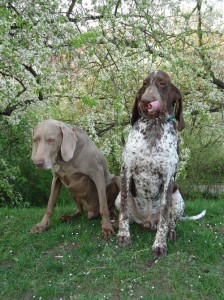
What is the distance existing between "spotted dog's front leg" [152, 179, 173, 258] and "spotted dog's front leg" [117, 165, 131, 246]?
1.13 ft

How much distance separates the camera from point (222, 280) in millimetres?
3250

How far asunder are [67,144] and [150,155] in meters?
0.92

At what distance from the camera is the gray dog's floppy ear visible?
390 centimetres

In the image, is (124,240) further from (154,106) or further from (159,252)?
(154,106)

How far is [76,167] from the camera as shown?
4.12 m

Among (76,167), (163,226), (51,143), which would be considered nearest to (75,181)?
(76,167)

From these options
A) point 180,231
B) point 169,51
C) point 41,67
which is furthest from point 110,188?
point 169,51

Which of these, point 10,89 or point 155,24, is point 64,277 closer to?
point 10,89

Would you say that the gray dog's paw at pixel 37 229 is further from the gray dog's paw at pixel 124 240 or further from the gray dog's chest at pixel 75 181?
the gray dog's paw at pixel 124 240

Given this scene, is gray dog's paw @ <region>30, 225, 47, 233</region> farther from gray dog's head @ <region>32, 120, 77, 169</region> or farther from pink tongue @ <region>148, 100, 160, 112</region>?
pink tongue @ <region>148, 100, 160, 112</region>

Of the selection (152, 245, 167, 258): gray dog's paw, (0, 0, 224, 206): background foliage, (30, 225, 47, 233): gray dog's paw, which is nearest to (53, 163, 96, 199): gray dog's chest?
(30, 225, 47, 233): gray dog's paw

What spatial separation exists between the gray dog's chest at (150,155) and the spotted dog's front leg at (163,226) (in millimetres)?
120

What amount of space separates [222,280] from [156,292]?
655 millimetres

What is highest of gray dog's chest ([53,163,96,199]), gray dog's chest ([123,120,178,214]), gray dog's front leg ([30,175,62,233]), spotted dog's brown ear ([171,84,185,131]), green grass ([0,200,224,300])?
spotted dog's brown ear ([171,84,185,131])
